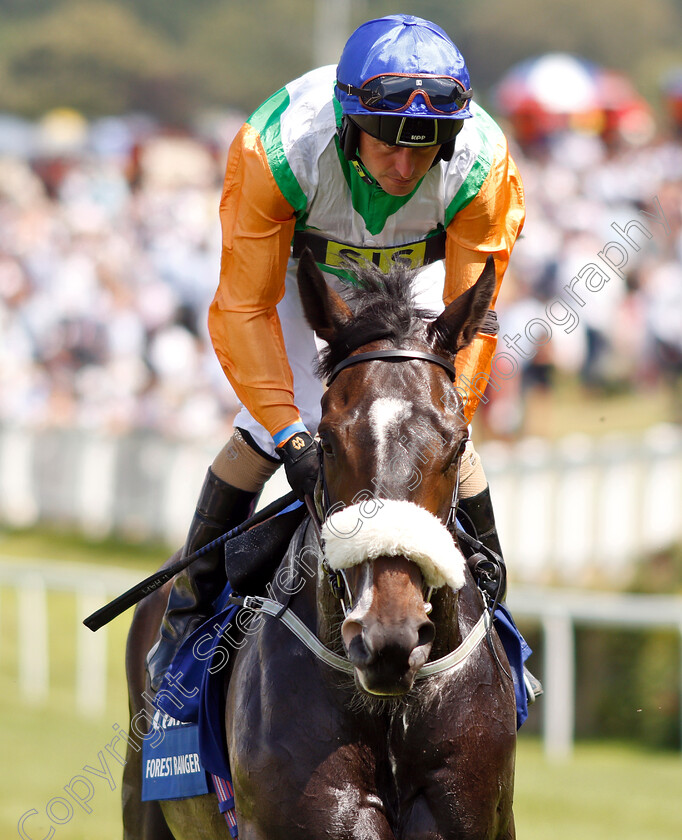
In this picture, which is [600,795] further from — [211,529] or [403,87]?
[403,87]

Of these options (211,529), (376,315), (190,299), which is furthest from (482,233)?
(190,299)

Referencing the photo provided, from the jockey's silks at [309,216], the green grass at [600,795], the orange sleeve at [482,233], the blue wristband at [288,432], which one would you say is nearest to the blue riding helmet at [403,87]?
the jockey's silks at [309,216]

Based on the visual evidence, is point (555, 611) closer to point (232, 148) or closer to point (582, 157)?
point (232, 148)

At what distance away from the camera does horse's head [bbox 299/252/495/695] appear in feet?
10.1

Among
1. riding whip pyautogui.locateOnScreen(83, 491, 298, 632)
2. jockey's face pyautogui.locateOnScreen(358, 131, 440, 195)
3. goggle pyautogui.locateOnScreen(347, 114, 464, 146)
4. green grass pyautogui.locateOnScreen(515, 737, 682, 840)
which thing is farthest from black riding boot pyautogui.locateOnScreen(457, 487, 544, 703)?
green grass pyautogui.locateOnScreen(515, 737, 682, 840)

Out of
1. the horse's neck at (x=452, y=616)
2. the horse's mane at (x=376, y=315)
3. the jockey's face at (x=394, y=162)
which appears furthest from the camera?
the jockey's face at (x=394, y=162)

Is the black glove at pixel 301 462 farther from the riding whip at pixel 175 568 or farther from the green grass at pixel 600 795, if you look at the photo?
the green grass at pixel 600 795

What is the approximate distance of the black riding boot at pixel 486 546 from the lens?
12.8ft

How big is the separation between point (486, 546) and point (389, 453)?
926 mm

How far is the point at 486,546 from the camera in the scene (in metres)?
4.09

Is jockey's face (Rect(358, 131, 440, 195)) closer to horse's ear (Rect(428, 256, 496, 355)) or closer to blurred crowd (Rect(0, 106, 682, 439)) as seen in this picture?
horse's ear (Rect(428, 256, 496, 355))

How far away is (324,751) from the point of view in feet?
11.5

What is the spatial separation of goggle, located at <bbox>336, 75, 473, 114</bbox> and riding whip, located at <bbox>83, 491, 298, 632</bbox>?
111 centimetres

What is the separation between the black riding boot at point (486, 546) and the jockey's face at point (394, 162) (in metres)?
0.94
